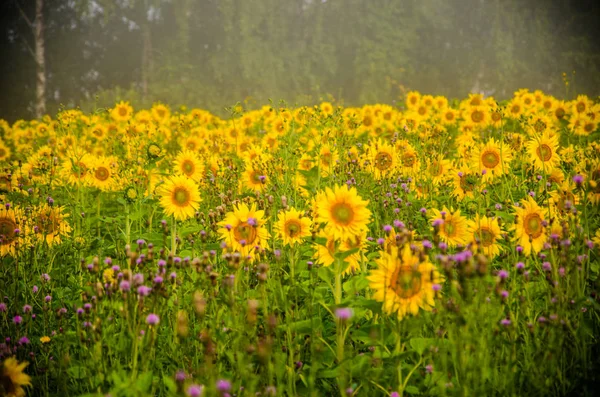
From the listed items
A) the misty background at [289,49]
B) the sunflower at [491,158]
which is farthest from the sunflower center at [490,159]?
the misty background at [289,49]

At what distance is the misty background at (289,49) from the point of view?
60.3ft

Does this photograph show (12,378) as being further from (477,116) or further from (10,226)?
(477,116)

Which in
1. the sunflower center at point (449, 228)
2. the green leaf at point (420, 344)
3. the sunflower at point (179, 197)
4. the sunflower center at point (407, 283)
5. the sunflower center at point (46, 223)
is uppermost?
the sunflower at point (179, 197)

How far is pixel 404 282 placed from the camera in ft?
5.80

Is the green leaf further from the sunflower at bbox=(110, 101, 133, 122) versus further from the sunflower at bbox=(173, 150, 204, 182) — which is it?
the sunflower at bbox=(110, 101, 133, 122)

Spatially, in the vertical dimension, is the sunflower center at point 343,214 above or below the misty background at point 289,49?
below

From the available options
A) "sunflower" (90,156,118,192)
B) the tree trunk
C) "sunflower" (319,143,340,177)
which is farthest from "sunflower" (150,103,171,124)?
the tree trunk

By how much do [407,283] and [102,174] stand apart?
355 cm

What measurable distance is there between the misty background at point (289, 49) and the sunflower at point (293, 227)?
15728 millimetres

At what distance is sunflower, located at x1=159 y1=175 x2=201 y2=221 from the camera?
3.17 m

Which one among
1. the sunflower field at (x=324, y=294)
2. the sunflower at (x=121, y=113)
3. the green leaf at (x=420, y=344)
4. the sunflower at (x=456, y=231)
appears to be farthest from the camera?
the sunflower at (x=121, y=113)

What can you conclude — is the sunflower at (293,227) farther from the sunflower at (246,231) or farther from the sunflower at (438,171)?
the sunflower at (438,171)

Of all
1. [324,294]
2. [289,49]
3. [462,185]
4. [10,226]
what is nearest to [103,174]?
[10,226]

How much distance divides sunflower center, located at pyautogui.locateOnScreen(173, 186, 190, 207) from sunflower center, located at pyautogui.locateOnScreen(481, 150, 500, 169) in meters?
2.43
